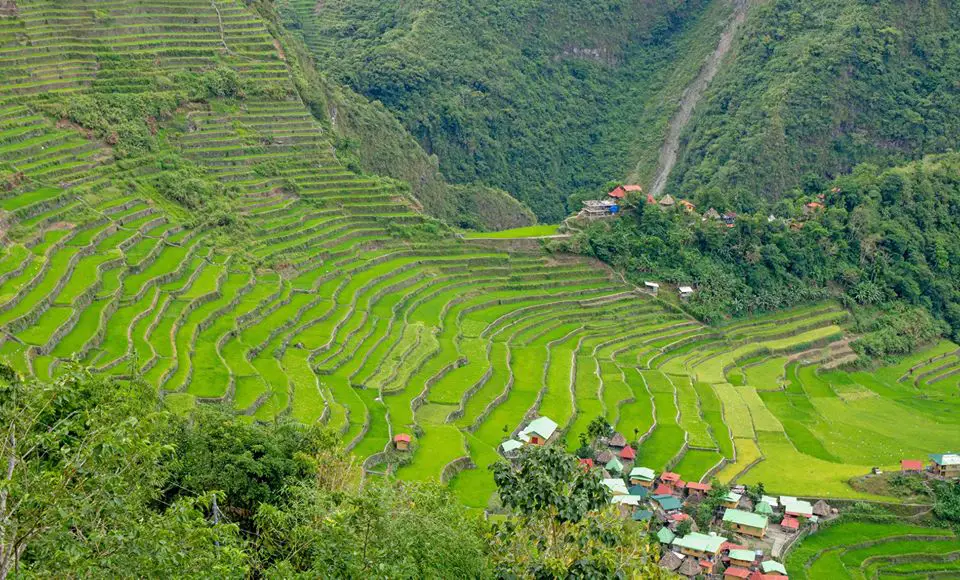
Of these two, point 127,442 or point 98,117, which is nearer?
point 127,442

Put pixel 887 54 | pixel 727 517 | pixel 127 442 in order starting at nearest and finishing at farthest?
pixel 127 442 < pixel 727 517 < pixel 887 54

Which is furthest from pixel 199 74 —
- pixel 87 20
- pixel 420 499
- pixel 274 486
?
pixel 420 499

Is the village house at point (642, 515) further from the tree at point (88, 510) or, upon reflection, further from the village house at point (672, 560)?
the tree at point (88, 510)

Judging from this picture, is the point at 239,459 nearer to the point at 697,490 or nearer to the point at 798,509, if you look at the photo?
the point at 697,490

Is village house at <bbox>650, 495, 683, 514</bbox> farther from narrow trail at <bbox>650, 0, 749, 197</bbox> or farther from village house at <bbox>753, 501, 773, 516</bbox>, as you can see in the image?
narrow trail at <bbox>650, 0, 749, 197</bbox>

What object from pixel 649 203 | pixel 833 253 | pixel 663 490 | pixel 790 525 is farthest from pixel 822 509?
pixel 833 253

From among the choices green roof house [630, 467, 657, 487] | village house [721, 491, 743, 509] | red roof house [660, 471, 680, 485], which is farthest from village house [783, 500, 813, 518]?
green roof house [630, 467, 657, 487]

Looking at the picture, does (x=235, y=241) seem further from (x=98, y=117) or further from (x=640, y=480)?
(x=640, y=480)
